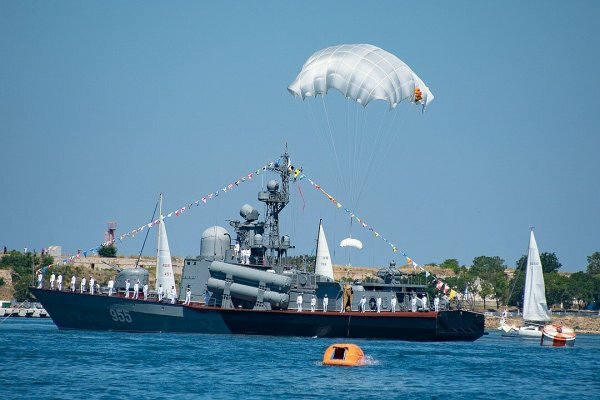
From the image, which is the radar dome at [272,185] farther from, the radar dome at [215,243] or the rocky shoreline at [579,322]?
the rocky shoreline at [579,322]

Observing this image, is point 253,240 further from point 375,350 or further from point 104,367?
point 104,367

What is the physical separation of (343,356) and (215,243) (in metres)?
24.8

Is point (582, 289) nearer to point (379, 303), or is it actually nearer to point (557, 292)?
point (557, 292)

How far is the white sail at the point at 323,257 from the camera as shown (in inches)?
3310

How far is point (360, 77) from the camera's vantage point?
67.3m

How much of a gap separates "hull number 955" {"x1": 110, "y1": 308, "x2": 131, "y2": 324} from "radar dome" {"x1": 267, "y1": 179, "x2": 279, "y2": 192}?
1331 cm

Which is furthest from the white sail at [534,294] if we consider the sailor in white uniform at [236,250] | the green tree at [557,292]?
the green tree at [557,292]

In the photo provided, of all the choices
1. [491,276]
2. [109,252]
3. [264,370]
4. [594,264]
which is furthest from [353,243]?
[594,264]

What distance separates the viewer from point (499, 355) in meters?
68.4

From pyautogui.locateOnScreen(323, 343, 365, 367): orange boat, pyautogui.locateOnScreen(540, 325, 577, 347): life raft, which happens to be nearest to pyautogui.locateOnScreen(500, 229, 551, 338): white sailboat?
pyautogui.locateOnScreen(540, 325, 577, 347): life raft

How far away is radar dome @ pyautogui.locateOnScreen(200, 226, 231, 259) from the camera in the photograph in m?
80.4

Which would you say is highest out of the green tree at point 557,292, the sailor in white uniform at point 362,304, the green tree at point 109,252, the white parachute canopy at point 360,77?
the white parachute canopy at point 360,77

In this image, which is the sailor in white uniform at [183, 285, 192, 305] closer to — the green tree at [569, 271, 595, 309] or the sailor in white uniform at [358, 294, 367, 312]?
the sailor in white uniform at [358, 294, 367, 312]

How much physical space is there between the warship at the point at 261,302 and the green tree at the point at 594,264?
9479cm
